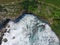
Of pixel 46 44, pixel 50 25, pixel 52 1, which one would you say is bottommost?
pixel 46 44

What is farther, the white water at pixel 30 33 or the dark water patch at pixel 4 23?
the dark water patch at pixel 4 23

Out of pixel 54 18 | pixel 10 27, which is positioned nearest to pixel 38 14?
pixel 54 18

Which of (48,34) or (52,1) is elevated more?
(52,1)

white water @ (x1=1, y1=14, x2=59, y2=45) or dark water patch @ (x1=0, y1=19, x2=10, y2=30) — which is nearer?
white water @ (x1=1, y1=14, x2=59, y2=45)

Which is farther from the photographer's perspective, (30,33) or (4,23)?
(4,23)

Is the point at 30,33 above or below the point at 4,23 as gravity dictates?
below

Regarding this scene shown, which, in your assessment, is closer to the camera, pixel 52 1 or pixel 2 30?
pixel 2 30

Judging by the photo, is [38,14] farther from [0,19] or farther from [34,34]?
[0,19]
